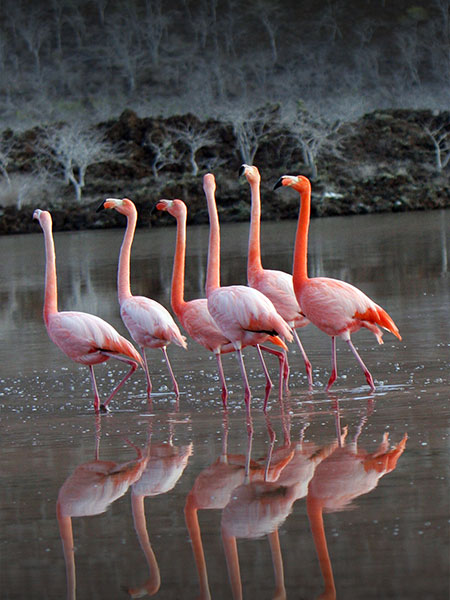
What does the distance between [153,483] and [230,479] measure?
37 cm

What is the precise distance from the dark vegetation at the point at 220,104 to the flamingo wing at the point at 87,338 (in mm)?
32300

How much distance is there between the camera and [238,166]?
53.8 metres

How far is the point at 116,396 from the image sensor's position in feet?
24.4

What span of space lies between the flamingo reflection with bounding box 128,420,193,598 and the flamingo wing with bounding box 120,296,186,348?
1713mm

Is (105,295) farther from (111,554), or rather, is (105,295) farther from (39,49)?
(39,49)

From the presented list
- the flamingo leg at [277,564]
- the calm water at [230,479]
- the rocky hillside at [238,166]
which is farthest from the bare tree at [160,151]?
the flamingo leg at [277,564]

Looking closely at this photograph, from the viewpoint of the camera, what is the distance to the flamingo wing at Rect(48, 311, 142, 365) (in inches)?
281

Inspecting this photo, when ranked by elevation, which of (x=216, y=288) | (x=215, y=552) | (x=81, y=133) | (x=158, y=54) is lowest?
(x=215, y=552)

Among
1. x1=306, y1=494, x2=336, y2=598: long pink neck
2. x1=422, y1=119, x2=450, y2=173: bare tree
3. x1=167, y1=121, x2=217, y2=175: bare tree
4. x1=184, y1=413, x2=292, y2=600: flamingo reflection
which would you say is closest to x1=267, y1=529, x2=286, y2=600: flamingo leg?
x1=306, y1=494, x2=336, y2=598: long pink neck

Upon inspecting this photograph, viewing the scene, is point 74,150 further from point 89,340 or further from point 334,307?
point 334,307

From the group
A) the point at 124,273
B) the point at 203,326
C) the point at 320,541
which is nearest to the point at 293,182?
the point at 203,326

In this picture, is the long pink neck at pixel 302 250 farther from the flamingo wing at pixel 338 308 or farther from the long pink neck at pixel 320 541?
the long pink neck at pixel 320 541

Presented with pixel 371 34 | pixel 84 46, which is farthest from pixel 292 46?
pixel 84 46

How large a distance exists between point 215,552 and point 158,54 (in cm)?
9951
